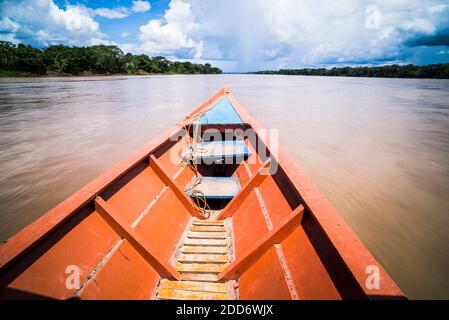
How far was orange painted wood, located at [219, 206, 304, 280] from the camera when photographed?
2039 millimetres

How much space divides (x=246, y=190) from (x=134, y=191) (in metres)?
1.42

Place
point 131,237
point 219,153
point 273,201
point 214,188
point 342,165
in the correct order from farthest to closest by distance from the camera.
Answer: point 342,165
point 219,153
point 214,188
point 273,201
point 131,237

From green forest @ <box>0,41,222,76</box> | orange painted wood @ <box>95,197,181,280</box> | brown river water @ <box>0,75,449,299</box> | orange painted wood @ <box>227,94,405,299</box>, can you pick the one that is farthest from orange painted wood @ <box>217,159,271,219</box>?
green forest @ <box>0,41,222,76</box>

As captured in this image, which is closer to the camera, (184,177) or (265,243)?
(265,243)

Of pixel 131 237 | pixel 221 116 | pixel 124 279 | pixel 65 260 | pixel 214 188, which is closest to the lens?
pixel 65 260

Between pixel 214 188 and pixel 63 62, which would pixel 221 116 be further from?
pixel 63 62

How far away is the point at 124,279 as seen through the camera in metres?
1.93

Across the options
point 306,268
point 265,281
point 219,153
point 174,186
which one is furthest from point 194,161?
point 306,268

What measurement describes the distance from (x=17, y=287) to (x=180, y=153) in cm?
310

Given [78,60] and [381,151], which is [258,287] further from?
[78,60]

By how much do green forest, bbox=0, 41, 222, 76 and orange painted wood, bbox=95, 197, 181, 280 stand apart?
171 ft

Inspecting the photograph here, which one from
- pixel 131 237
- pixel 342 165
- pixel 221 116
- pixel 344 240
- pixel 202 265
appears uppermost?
pixel 221 116

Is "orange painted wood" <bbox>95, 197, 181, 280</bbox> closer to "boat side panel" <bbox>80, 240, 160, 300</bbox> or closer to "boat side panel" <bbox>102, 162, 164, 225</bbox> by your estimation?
"boat side panel" <bbox>80, 240, 160, 300</bbox>
